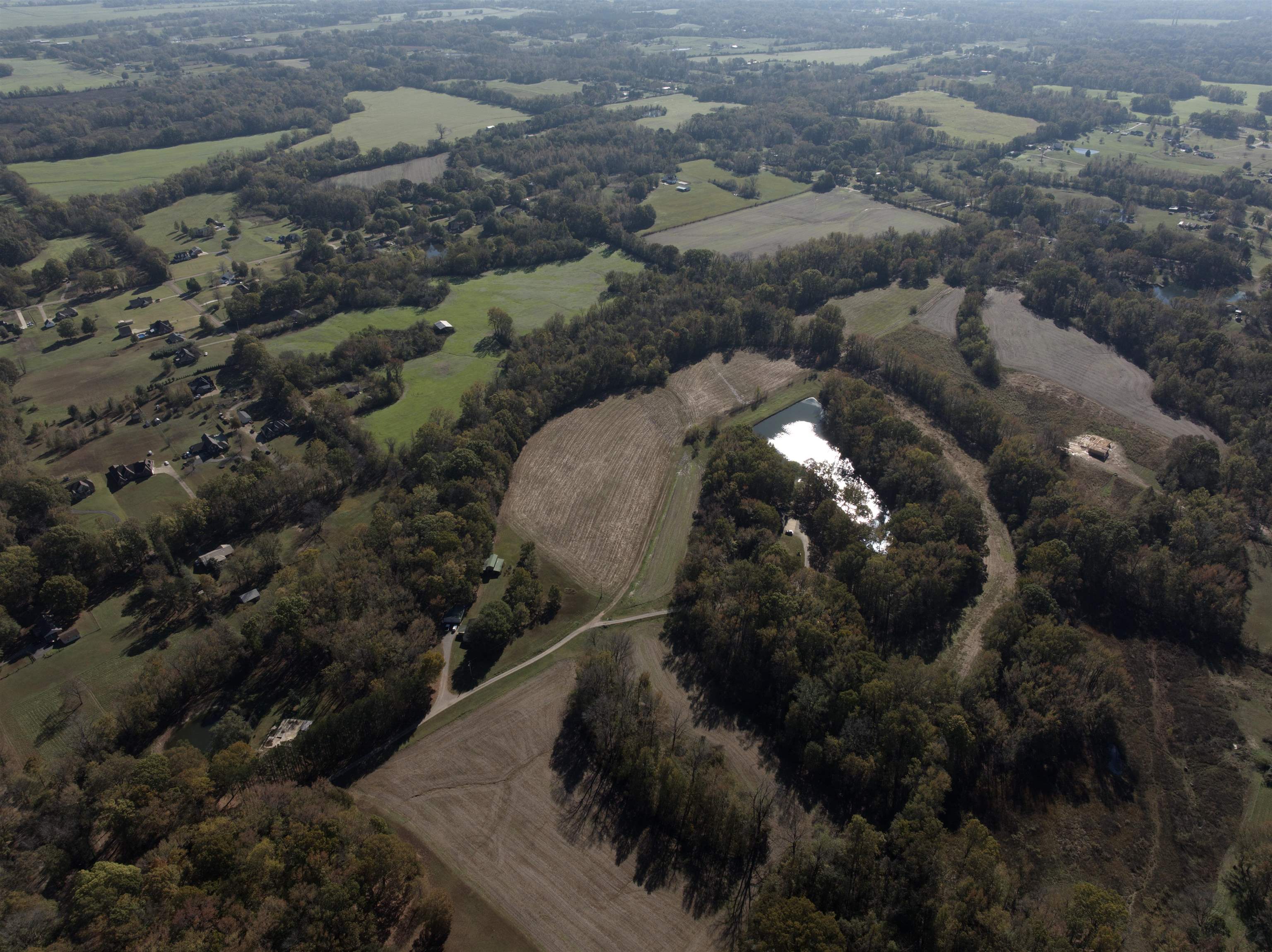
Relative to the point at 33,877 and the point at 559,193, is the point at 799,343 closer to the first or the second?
the point at 559,193

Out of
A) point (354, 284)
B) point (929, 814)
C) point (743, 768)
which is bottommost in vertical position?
point (743, 768)

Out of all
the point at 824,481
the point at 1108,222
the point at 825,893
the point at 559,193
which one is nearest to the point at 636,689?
the point at 825,893

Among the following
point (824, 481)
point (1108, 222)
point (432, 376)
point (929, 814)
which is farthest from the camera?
point (1108, 222)

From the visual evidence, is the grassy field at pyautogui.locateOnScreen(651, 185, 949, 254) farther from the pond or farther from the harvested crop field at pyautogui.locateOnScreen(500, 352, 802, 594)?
the pond

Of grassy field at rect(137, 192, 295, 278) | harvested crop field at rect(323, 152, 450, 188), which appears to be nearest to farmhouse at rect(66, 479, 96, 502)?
grassy field at rect(137, 192, 295, 278)

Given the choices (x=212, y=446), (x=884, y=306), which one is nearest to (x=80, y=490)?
(x=212, y=446)

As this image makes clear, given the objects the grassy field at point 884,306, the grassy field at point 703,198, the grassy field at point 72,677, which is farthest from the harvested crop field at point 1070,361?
the grassy field at point 72,677

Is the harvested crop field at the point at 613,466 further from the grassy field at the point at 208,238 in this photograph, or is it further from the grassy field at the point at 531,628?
the grassy field at the point at 208,238
